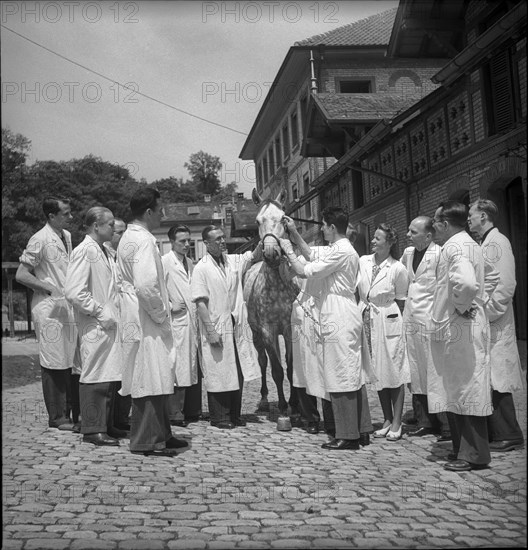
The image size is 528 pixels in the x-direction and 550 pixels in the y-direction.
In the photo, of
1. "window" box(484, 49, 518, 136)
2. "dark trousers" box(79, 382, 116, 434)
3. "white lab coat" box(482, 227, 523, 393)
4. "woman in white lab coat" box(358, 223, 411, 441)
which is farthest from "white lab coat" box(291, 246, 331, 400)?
"window" box(484, 49, 518, 136)

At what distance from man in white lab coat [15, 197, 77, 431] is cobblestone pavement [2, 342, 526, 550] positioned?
60cm

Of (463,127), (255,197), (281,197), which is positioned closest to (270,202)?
(281,197)

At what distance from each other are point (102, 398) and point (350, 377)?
238cm

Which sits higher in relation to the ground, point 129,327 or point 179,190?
point 179,190

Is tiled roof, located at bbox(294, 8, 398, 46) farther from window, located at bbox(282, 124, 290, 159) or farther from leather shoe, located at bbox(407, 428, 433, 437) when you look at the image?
leather shoe, located at bbox(407, 428, 433, 437)

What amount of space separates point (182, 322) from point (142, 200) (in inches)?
88.0

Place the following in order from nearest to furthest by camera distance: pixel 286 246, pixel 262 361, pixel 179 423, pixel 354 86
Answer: pixel 286 246
pixel 179 423
pixel 262 361
pixel 354 86

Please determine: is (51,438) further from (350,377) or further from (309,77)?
(309,77)

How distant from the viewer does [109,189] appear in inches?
795

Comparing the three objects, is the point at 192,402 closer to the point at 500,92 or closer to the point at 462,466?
the point at 462,466

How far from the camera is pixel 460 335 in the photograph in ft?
16.9

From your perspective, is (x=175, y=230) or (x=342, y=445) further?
(x=175, y=230)

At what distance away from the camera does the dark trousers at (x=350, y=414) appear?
599 cm

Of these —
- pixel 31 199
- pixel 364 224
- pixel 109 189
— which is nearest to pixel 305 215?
pixel 364 224
